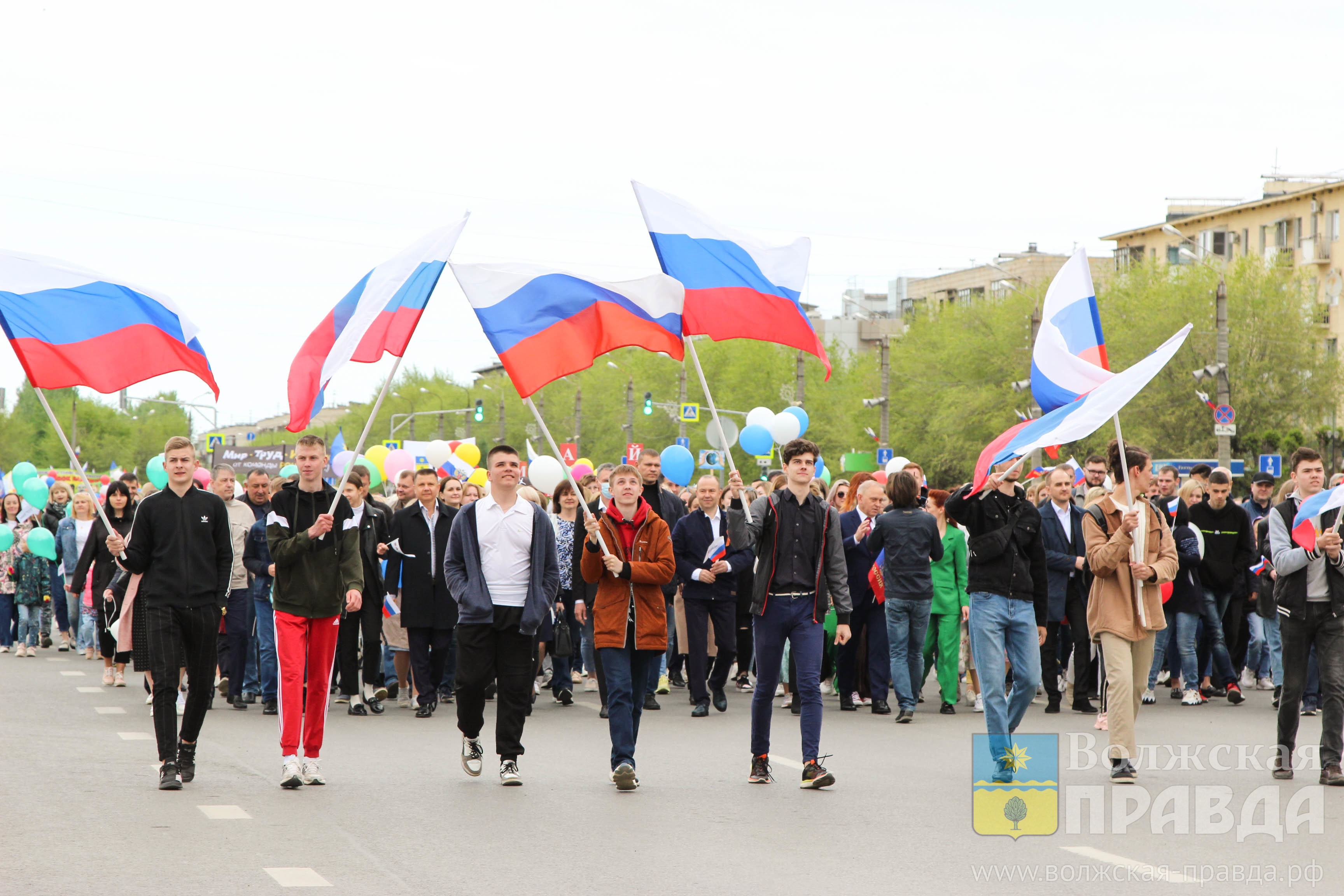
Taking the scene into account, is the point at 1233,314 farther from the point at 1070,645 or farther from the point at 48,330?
the point at 48,330

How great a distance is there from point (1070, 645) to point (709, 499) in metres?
3.94

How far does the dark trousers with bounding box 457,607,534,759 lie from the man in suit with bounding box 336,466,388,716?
399 cm

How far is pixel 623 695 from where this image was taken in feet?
31.5

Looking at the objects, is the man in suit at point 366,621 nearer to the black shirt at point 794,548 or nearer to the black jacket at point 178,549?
the black jacket at point 178,549

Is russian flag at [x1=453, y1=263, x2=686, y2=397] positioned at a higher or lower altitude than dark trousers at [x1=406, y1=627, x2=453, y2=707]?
higher

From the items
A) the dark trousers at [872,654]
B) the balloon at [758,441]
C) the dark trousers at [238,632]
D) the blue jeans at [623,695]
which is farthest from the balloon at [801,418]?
A: the blue jeans at [623,695]

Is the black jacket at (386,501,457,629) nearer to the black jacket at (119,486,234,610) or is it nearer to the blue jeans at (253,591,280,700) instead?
the blue jeans at (253,591,280,700)

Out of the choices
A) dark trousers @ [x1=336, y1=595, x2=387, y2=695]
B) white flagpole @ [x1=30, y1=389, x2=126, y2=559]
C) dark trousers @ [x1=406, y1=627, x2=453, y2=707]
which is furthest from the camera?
dark trousers @ [x1=336, y1=595, x2=387, y2=695]

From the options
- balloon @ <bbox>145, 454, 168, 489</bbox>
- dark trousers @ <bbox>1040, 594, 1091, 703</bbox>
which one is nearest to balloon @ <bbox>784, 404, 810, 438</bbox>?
balloon @ <bbox>145, 454, 168, 489</bbox>

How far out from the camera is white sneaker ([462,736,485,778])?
31.5ft

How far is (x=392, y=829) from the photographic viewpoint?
316 inches

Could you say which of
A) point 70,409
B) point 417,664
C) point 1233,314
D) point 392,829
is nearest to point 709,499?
point 417,664

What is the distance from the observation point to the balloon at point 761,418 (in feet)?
81.9

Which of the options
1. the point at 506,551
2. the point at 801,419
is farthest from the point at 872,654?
the point at 801,419
